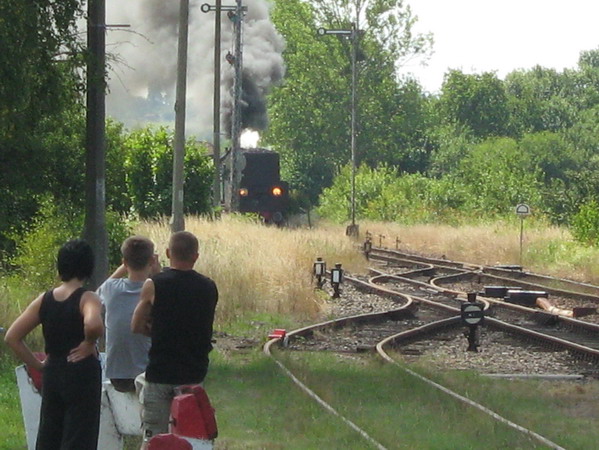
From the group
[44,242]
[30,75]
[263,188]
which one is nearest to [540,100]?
[263,188]

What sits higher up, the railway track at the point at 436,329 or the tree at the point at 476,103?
the tree at the point at 476,103

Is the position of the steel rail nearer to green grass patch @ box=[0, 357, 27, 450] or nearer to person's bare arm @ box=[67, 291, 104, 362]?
green grass patch @ box=[0, 357, 27, 450]

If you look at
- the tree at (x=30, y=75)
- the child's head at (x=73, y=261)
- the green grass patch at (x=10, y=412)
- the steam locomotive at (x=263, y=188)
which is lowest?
the green grass patch at (x=10, y=412)

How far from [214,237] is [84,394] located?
71.0 ft

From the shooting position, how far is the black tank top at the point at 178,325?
737 cm

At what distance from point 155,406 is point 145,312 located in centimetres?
52

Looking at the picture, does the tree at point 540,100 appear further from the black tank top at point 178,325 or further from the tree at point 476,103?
the black tank top at point 178,325

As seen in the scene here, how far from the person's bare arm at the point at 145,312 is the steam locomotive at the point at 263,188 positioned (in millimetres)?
43336

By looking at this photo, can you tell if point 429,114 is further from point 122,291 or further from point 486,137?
point 122,291

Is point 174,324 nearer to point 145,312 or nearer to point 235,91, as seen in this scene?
point 145,312

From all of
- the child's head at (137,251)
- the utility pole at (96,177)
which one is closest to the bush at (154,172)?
the utility pole at (96,177)

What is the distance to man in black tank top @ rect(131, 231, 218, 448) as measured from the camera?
290 inches

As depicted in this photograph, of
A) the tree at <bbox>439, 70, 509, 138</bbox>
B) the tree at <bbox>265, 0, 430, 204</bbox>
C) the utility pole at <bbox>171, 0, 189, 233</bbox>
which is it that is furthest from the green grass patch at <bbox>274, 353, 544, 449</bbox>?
the tree at <bbox>439, 70, 509, 138</bbox>

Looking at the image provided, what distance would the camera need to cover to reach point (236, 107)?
42.6 metres
